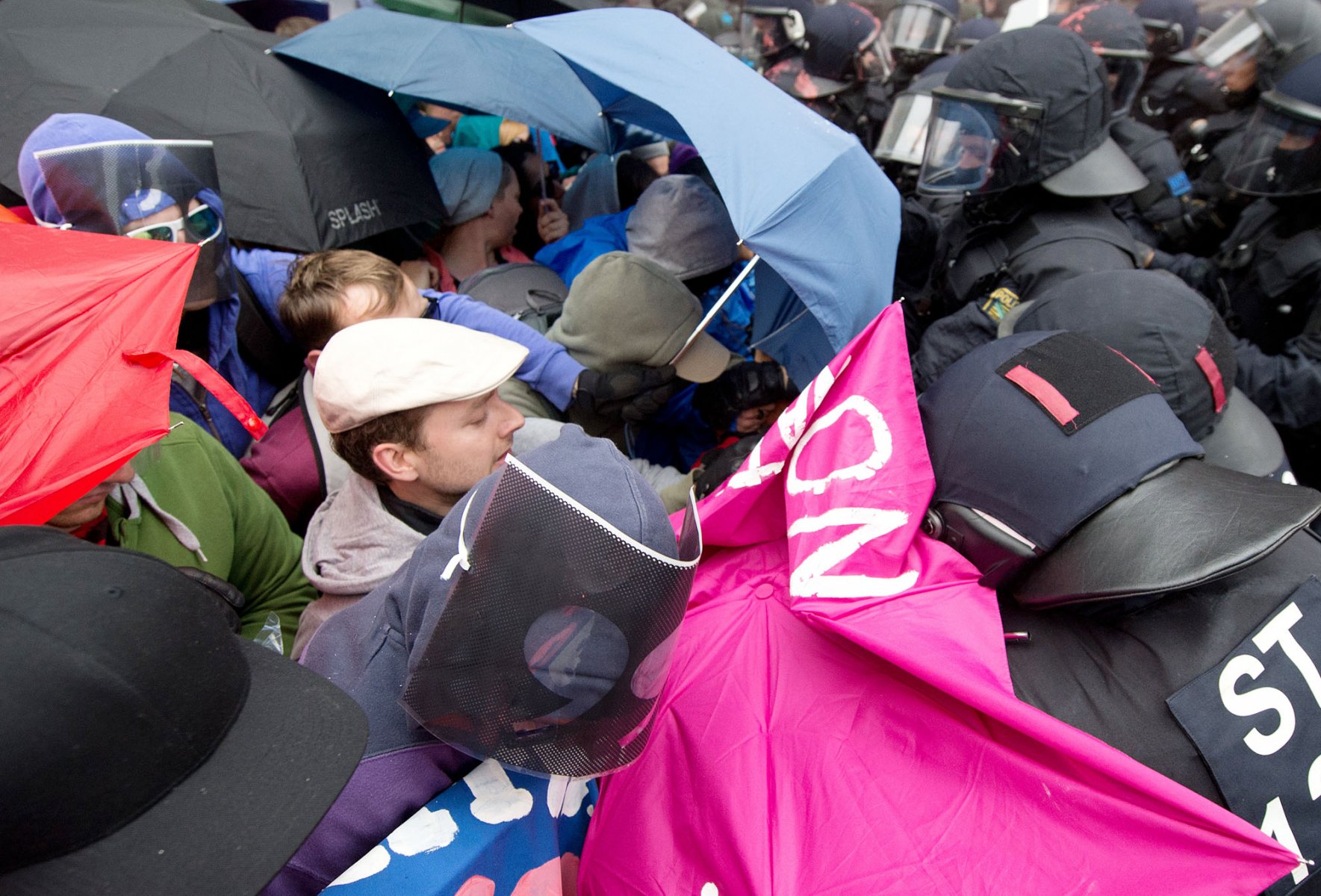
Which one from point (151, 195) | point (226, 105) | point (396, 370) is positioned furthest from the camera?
point (226, 105)

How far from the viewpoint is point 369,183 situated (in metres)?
3.04

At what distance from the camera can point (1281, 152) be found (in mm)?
3281

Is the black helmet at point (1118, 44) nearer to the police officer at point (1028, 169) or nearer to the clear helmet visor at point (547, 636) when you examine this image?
the police officer at point (1028, 169)

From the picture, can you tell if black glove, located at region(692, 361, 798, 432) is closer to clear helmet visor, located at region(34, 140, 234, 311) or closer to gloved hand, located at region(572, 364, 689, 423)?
gloved hand, located at region(572, 364, 689, 423)

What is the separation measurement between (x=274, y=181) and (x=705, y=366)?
1.70m

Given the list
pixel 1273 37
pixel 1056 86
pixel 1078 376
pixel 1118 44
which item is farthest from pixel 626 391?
pixel 1273 37

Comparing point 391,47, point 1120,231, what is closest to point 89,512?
point 391,47

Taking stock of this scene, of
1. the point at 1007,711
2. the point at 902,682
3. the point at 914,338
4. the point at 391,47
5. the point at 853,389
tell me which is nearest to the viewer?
the point at 1007,711

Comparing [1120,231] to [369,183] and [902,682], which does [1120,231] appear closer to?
[902,682]

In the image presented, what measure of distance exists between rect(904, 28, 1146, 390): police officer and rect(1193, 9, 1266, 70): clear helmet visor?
2864mm

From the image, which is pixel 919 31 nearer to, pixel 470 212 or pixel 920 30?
pixel 920 30

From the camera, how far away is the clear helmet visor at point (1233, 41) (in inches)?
197

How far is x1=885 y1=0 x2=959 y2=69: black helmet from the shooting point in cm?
693

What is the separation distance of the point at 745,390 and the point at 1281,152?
2625 millimetres
